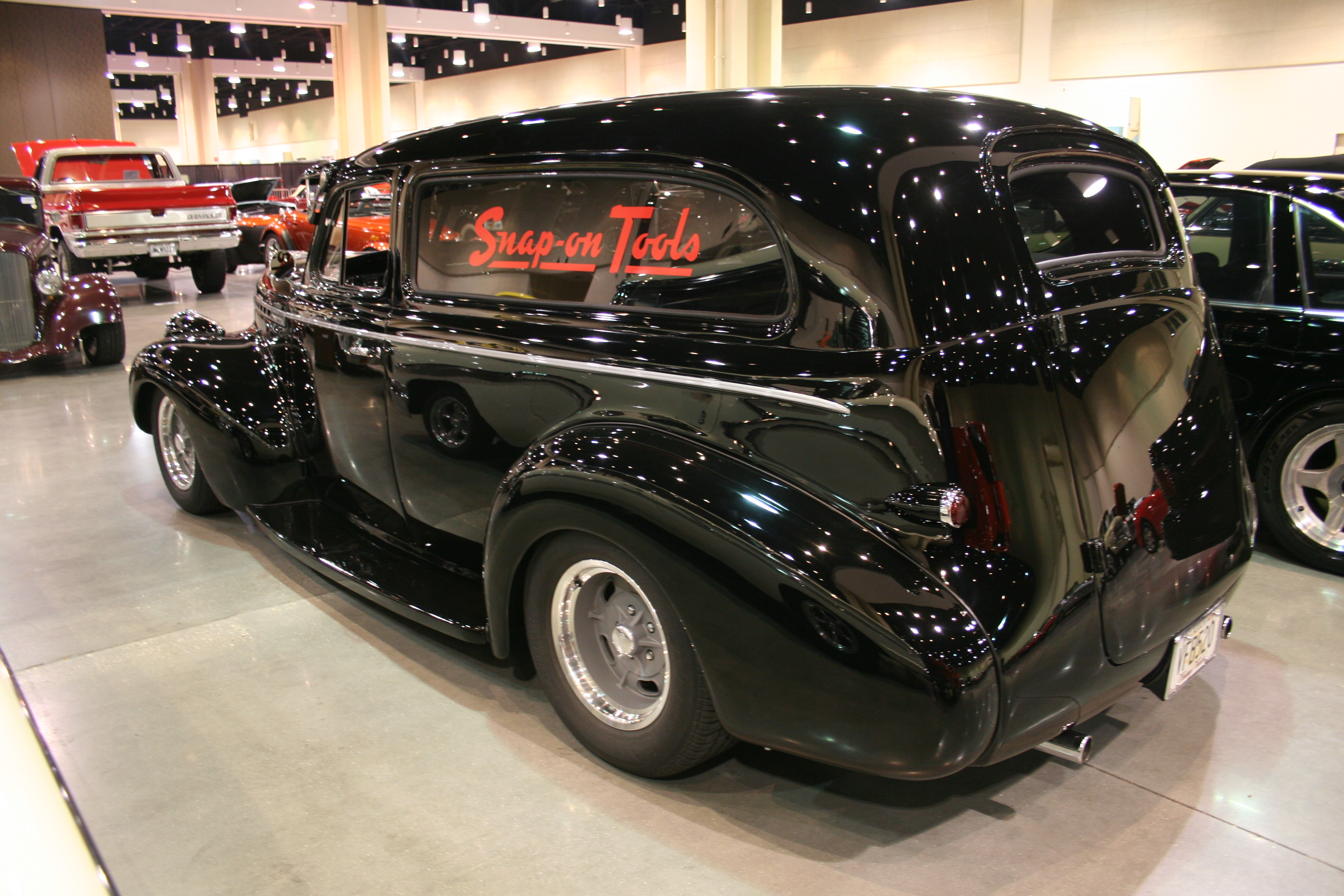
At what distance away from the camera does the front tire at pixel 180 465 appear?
4695 millimetres

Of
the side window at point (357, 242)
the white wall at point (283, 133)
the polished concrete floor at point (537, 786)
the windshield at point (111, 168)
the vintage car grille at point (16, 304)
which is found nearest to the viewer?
the polished concrete floor at point (537, 786)

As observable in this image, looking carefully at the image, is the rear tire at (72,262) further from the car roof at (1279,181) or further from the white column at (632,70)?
the white column at (632,70)

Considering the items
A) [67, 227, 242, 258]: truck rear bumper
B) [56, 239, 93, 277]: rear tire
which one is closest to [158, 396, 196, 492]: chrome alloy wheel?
[56, 239, 93, 277]: rear tire

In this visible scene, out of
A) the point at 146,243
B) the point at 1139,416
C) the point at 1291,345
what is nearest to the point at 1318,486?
the point at 1291,345

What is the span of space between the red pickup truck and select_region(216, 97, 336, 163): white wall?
2167 centimetres

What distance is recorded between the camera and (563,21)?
24484 millimetres

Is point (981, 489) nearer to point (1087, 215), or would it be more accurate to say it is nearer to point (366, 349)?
point (1087, 215)

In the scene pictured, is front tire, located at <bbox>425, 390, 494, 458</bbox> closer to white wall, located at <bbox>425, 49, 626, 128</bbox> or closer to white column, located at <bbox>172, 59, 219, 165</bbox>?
white wall, located at <bbox>425, 49, 626, 128</bbox>

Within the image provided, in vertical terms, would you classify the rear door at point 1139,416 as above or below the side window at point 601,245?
below

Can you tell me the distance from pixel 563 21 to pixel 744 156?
24.6 m

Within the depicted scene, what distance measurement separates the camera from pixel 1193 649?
249 cm

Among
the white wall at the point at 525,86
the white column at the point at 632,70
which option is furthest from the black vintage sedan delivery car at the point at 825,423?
the white column at the point at 632,70

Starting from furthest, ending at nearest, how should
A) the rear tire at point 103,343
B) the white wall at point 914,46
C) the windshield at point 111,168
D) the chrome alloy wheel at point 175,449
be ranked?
the white wall at point 914,46
the windshield at point 111,168
the rear tire at point 103,343
the chrome alloy wheel at point 175,449

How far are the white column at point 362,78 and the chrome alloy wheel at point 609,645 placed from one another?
2038 centimetres
